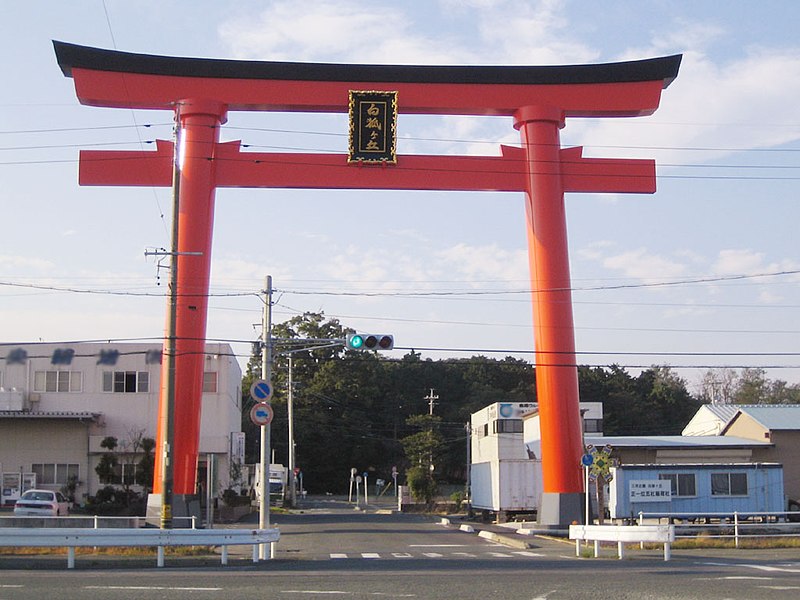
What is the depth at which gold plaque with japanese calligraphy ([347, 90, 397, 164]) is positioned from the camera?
98.9ft

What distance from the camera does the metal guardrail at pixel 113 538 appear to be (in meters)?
18.4

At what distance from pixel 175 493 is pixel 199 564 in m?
9.83

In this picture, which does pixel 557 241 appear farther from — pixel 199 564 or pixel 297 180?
pixel 199 564

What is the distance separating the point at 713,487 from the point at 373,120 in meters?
16.9

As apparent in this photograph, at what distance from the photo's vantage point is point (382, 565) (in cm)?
1920

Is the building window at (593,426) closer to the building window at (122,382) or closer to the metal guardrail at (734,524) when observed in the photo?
the metal guardrail at (734,524)

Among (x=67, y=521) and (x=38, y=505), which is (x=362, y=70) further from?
(x=38, y=505)

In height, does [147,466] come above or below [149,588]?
above

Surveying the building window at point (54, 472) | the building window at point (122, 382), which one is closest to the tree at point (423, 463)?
the building window at point (122, 382)

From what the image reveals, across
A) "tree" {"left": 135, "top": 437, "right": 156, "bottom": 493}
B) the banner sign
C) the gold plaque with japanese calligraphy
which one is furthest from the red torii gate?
"tree" {"left": 135, "top": 437, "right": 156, "bottom": 493}

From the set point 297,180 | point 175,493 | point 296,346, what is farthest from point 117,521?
point 296,346

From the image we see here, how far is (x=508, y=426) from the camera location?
42.8 metres

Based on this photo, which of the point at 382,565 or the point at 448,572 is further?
the point at 382,565

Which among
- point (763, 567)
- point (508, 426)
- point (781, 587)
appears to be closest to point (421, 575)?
point (781, 587)
